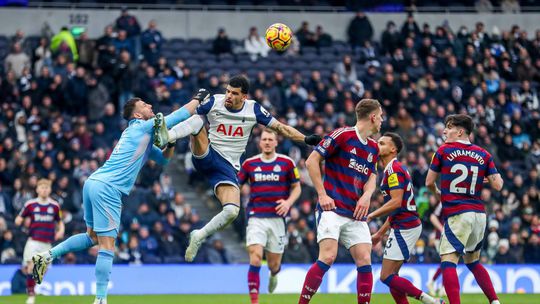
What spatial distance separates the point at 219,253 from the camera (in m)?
23.1

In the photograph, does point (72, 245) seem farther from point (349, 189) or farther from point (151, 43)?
point (151, 43)

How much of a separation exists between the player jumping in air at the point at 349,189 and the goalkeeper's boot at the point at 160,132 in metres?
1.90

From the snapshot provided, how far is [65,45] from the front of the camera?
27047 mm

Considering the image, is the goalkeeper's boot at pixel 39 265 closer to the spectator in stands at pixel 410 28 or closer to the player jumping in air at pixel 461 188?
the player jumping in air at pixel 461 188

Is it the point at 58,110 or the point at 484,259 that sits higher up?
the point at 58,110

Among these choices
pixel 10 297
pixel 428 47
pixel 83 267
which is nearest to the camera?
pixel 10 297

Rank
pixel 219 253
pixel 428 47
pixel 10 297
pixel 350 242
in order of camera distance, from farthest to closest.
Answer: pixel 428 47 → pixel 219 253 → pixel 10 297 → pixel 350 242

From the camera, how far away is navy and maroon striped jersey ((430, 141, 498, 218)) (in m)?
13.1

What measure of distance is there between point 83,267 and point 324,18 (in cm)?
1387

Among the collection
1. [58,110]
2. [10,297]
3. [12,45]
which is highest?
[12,45]

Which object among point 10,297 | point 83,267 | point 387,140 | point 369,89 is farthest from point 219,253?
point 387,140

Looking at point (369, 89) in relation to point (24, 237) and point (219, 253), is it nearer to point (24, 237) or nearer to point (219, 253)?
point (219, 253)

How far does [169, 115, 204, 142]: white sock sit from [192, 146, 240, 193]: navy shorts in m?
0.48

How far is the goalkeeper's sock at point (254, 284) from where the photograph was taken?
15415mm
